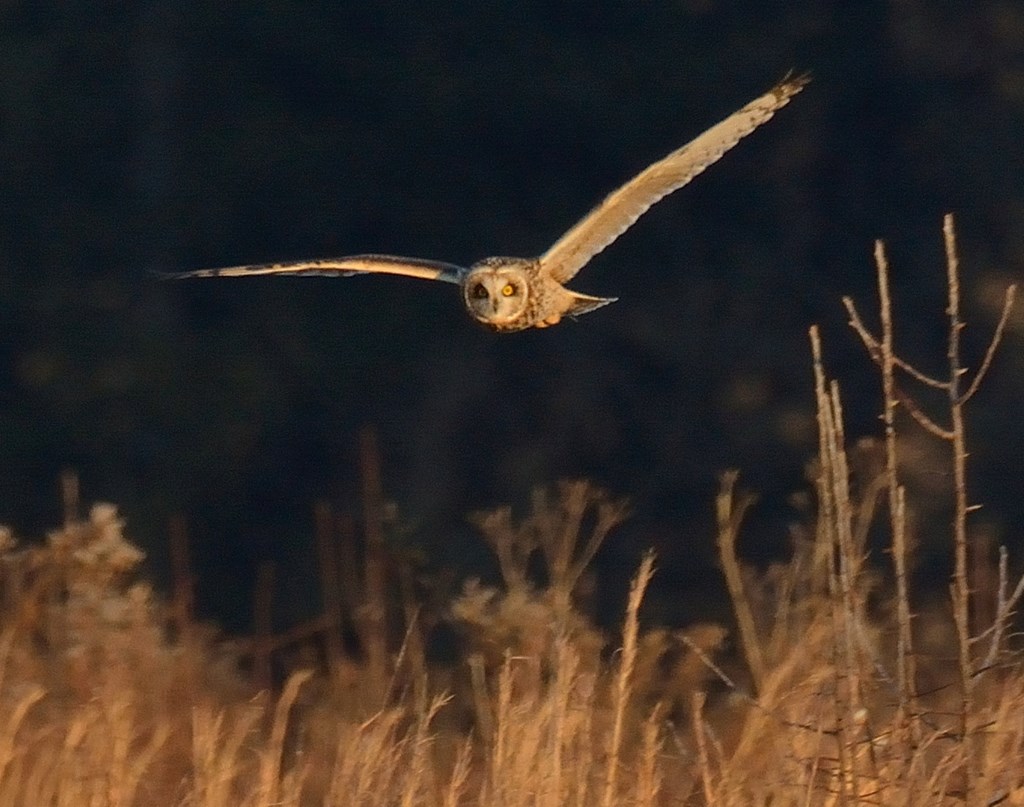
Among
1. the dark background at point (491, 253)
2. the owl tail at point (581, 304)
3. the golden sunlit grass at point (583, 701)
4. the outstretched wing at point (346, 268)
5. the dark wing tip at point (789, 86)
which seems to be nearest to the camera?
the golden sunlit grass at point (583, 701)

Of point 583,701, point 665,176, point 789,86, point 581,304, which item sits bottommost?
point 583,701

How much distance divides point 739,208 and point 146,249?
336 cm

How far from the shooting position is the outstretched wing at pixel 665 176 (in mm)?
4648

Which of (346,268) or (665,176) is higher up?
(665,176)

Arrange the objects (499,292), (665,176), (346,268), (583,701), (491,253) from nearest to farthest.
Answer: (583,701) < (346,268) < (665,176) < (499,292) < (491,253)

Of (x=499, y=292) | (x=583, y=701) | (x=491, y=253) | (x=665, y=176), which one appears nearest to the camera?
(x=583, y=701)

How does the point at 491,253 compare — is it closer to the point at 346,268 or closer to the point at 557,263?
the point at 557,263

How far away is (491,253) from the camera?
1245 cm

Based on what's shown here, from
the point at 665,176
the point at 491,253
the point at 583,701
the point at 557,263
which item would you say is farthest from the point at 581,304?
the point at 491,253

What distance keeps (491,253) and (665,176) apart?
7.57 meters

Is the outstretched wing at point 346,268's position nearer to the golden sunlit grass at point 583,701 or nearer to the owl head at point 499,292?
the owl head at point 499,292

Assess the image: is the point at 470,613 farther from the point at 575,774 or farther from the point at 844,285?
the point at 844,285

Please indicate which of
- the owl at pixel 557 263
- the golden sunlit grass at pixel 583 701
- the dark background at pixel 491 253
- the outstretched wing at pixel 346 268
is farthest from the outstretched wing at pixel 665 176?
the dark background at pixel 491 253

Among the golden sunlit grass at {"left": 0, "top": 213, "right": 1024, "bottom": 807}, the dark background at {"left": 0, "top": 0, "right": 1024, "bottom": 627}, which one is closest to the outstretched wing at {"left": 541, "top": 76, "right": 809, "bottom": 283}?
the golden sunlit grass at {"left": 0, "top": 213, "right": 1024, "bottom": 807}
